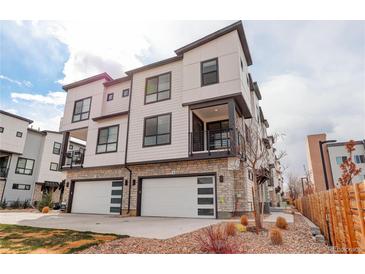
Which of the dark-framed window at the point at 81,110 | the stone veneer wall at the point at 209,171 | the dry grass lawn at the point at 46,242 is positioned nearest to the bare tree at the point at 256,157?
the stone veneer wall at the point at 209,171

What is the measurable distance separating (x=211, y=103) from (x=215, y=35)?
12.1ft

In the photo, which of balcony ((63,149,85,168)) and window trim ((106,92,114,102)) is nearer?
balcony ((63,149,85,168))

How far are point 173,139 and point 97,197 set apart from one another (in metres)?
6.47

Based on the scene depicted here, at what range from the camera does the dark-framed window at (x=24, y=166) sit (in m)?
22.3

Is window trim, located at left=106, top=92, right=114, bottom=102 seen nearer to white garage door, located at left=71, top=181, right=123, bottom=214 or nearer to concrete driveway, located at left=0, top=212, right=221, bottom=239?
white garage door, located at left=71, top=181, right=123, bottom=214

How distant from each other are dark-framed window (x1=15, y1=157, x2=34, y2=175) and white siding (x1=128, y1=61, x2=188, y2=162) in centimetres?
1702

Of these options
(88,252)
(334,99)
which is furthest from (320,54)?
(88,252)

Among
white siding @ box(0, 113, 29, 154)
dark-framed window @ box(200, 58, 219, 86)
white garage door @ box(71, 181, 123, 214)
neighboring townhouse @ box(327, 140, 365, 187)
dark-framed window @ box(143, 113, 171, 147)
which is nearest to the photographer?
dark-framed window @ box(200, 58, 219, 86)

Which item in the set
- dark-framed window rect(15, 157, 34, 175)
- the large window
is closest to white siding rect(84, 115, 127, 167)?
dark-framed window rect(15, 157, 34, 175)

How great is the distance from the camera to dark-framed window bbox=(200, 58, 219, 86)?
11288 mm

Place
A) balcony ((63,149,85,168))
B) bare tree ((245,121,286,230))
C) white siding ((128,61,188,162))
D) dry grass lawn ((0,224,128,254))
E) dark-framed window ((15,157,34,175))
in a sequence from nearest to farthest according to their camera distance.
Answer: dry grass lawn ((0,224,128,254)), bare tree ((245,121,286,230)), white siding ((128,61,188,162)), balcony ((63,149,85,168)), dark-framed window ((15,157,34,175))

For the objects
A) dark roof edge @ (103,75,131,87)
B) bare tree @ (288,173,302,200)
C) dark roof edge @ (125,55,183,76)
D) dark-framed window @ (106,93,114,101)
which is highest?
dark roof edge @ (125,55,183,76)

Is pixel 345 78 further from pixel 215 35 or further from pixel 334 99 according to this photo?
pixel 215 35

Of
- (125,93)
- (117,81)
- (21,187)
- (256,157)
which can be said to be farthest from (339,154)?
(21,187)
